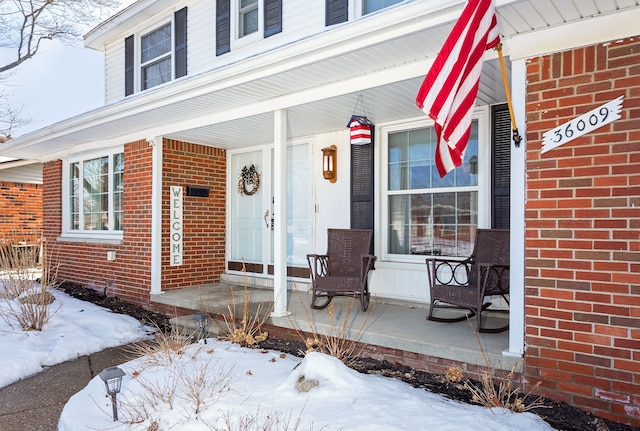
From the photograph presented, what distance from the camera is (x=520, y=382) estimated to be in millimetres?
3029

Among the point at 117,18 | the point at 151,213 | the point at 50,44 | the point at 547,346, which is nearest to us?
the point at 547,346

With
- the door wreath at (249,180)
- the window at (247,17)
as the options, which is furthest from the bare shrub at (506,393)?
the window at (247,17)

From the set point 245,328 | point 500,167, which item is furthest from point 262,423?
point 500,167

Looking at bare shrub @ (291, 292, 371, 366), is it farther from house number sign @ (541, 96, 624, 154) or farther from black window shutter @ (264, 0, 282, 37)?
black window shutter @ (264, 0, 282, 37)

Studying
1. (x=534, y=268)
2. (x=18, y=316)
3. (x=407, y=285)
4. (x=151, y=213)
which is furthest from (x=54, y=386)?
(x=534, y=268)

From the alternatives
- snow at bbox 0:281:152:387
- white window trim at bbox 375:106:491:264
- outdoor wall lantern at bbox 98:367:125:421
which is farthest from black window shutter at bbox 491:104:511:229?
snow at bbox 0:281:152:387

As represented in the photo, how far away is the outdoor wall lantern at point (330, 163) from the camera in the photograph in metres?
5.62

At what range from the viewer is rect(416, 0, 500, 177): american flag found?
2.55 metres

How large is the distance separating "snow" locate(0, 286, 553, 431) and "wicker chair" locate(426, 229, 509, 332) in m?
0.97

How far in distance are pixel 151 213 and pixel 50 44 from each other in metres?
12.3

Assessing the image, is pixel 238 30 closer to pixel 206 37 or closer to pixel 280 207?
pixel 206 37

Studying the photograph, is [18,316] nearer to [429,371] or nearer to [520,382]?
[429,371]

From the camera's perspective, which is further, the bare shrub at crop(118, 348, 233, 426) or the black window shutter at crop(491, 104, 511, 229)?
the black window shutter at crop(491, 104, 511, 229)

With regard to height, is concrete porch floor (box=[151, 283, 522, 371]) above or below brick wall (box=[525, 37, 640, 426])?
below
